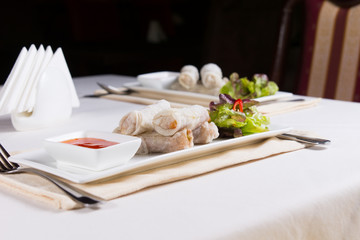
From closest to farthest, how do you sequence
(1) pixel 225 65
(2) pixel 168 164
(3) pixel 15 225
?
(3) pixel 15 225 → (2) pixel 168 164 → (1) pixel 225 65

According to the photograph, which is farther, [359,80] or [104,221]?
[359,80]

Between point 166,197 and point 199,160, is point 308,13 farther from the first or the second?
point 166,197

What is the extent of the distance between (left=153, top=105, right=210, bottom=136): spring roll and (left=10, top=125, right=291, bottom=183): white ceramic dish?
0.04m

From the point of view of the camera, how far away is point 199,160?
3.09ft

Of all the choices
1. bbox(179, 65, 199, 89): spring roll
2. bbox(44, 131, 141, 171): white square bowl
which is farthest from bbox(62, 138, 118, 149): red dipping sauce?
bbox(179, 65, 199, 89): spring roll

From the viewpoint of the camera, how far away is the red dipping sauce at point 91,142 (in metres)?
0.88

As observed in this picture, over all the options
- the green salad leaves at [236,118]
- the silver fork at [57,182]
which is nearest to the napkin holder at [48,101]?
the silver fork at [57,182]

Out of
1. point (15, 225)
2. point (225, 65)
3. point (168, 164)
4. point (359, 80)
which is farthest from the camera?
point (225, 65)

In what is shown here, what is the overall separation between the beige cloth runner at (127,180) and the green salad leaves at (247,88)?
0.54 metres

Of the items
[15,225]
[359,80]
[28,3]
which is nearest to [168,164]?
[15,225]

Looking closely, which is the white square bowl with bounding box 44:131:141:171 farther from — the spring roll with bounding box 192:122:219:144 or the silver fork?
the spring roll with bounding box 192:122:219:144

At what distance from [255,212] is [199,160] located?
0.24m

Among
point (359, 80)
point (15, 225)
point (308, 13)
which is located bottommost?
point (15, 225)

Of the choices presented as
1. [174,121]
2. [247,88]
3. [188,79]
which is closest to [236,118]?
[174,121]
